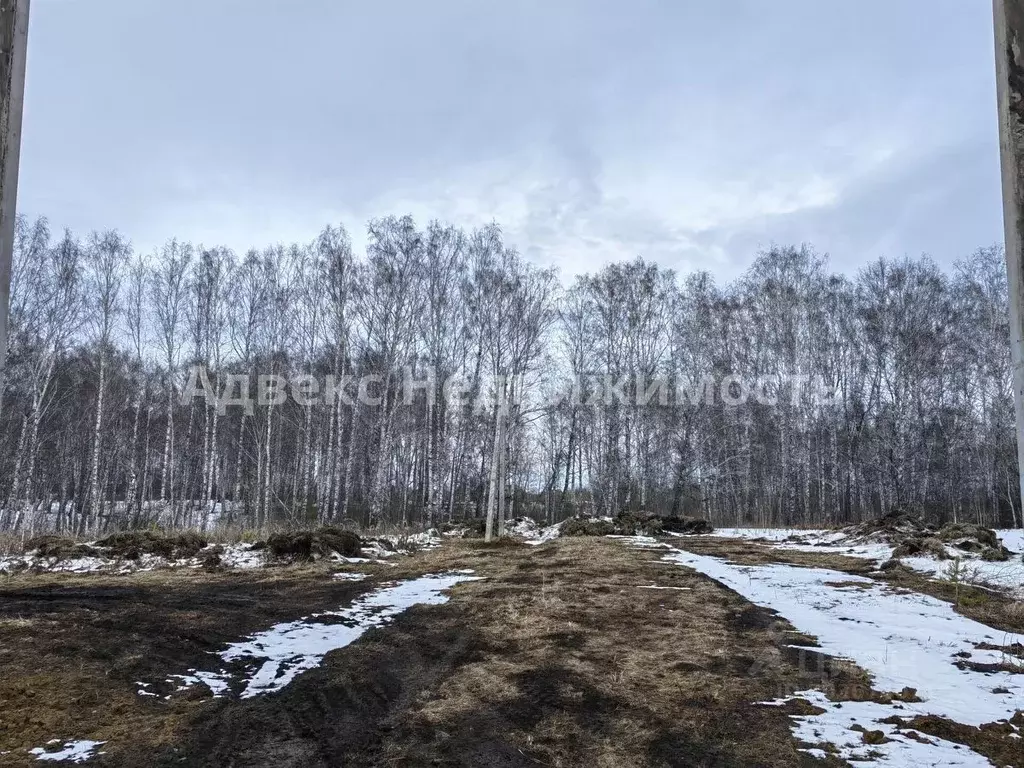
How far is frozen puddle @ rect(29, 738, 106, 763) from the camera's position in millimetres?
2938

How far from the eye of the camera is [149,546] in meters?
11.4

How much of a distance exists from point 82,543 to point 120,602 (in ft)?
20.6

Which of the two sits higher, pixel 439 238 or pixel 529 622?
pixel 439 238

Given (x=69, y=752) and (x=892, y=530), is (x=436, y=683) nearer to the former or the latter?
(x=69, y=752)

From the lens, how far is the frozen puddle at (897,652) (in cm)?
340

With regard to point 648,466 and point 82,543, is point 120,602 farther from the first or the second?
point 648,466

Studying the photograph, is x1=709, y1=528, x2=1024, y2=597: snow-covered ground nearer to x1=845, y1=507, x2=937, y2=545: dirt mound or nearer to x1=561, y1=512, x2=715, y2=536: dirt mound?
x1=845, y1=507, x2=937, y2=545: dirt mound

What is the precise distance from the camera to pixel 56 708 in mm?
3590

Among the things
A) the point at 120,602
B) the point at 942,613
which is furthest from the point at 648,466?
the point at 120,602

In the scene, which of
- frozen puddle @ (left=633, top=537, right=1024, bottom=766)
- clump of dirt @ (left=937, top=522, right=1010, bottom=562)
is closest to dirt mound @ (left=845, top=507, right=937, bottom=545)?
clump of dirt @ (left=937, top=522, right=1010, bottom=562)

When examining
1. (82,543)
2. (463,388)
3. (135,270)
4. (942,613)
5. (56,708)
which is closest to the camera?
(56,708)

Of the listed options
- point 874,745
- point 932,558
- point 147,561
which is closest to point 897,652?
point 874,745

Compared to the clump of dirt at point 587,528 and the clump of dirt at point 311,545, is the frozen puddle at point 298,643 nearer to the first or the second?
the clump of dirt at point 311,545

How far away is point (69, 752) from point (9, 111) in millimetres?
2889
